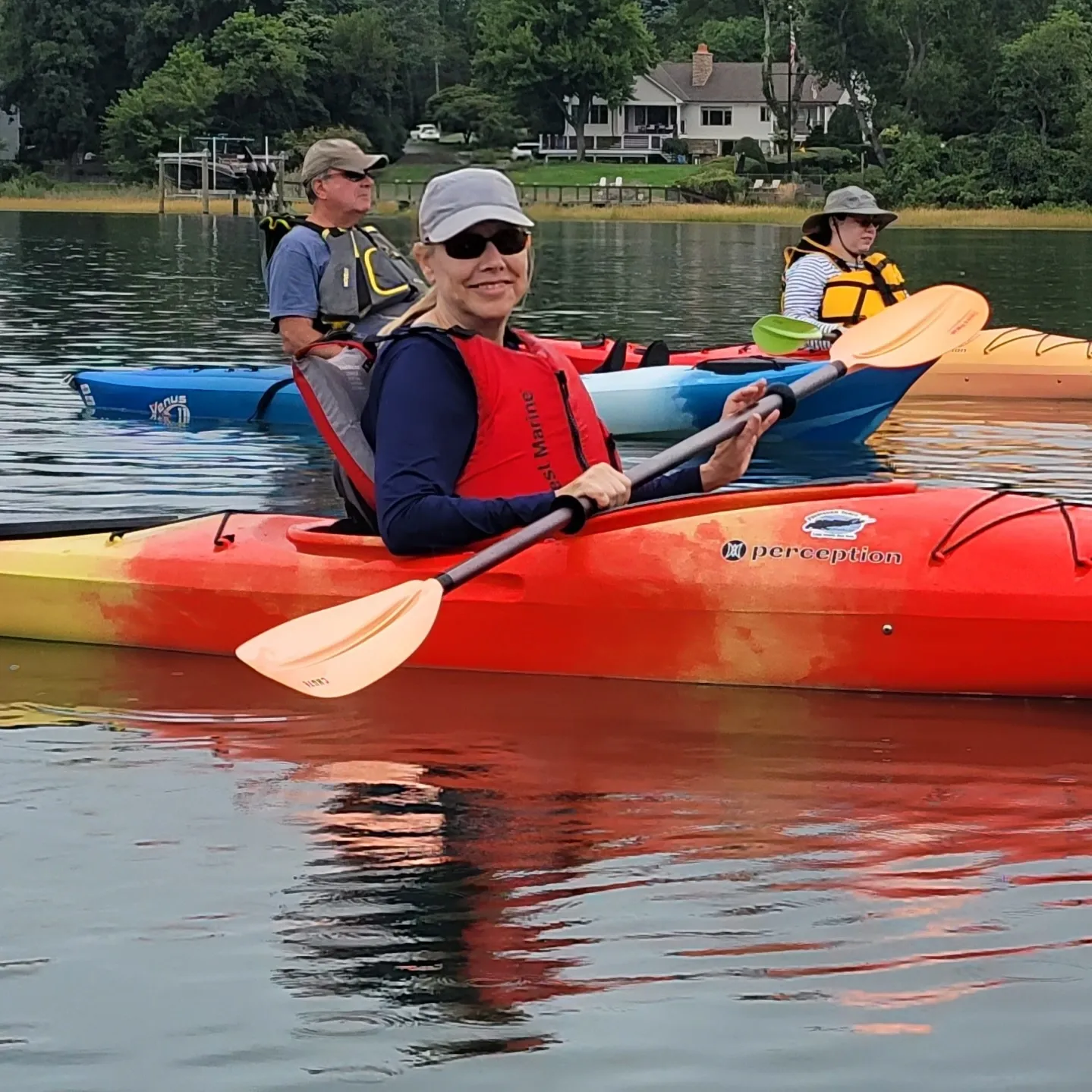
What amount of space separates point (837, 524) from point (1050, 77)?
54.9 meters

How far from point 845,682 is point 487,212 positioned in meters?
A: 1.75

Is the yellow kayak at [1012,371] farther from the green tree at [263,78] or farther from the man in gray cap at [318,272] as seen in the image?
the green tree at [263,78]

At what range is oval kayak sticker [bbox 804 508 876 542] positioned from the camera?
538cm

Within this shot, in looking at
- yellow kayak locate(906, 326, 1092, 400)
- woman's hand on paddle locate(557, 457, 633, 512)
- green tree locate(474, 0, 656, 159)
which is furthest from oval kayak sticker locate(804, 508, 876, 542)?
green tree locate(474, 0, 656, 159)

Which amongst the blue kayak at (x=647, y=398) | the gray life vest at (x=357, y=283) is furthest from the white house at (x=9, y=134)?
the gray life vest at (x=357, y=283)

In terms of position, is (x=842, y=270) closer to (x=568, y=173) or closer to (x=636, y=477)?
(x=636, y=477)

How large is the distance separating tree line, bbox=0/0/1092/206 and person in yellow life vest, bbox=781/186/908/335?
1769 inches

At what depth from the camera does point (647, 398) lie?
10.3 m

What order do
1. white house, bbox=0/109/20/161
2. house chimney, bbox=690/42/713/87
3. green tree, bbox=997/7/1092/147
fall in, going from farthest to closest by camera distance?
house chimney, bbox=690/42/713/87 → white house, bbox=0/109/20/161 → green tree, bbox=997/7/1092/147

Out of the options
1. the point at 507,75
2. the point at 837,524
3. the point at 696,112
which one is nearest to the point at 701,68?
the point at 696,112

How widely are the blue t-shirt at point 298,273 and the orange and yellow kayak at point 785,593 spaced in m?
3.01

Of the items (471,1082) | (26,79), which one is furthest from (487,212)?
(26,79)

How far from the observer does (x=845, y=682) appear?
547 centimetres

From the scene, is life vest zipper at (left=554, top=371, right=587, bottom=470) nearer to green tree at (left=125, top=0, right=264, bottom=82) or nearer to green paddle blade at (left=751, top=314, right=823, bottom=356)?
green paddle blade at (left=751, top=314, right=823, bottom=356)
